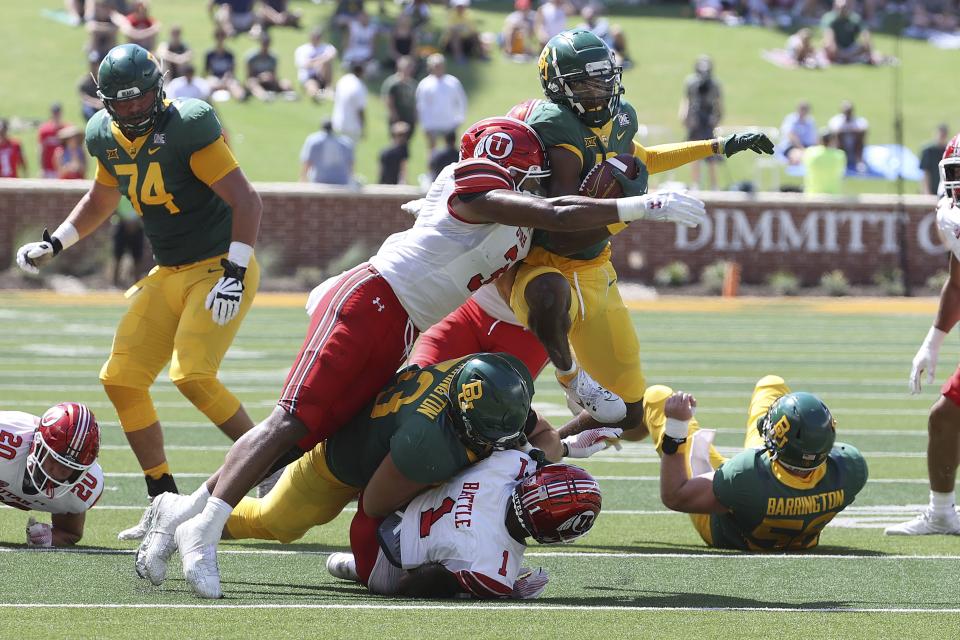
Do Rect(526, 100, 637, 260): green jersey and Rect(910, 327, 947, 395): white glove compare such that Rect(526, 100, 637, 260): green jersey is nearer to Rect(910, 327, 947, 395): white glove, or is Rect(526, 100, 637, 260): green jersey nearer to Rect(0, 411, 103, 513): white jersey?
Rect(910, 327, 947, 395): white glove

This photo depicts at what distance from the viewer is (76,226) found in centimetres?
685

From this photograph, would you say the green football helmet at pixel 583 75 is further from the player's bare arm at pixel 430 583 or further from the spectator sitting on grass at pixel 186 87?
the spectator sitting on grass at pixel 186 87

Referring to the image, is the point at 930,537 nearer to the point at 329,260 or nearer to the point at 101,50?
the point at 329,260

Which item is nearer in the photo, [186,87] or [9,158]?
[186,87]

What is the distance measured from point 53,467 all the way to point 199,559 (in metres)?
1.07

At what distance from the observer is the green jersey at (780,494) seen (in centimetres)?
583

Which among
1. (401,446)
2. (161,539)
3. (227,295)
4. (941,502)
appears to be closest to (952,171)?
(941,502)

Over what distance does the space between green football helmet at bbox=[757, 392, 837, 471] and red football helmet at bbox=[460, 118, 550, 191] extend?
1.26 m

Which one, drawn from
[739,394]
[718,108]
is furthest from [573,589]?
[718,108]

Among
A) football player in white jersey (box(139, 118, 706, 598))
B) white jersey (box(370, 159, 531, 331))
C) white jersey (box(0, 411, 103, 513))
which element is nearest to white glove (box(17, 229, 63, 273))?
white jersey (box(0, 411, 103, 513))

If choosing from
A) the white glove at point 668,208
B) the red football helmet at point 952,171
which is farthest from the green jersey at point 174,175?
the red football helmet at point 952,171

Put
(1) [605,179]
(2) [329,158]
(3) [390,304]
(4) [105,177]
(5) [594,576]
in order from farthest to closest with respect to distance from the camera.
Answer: (2) [329,158] < (4) [105,177] < (1) [605,179] < (5) [594,576] < (3) [390,304]

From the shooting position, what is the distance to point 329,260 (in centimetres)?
1872

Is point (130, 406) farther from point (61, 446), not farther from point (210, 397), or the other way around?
point (61, 446)
